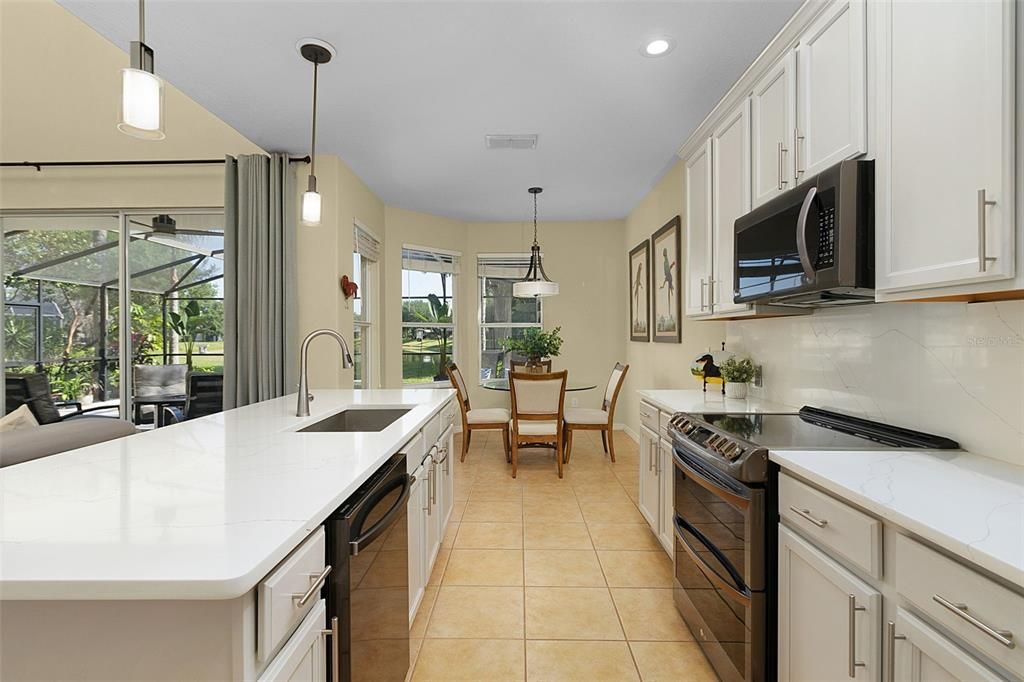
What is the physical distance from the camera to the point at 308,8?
84.4 inches

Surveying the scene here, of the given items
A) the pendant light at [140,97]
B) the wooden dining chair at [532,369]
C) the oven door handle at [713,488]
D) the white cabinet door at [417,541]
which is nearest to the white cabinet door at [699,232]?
the oven door handle at [713,488]

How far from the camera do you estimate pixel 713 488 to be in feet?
5.79

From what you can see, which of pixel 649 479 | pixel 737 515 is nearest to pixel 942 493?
pixel 737 515

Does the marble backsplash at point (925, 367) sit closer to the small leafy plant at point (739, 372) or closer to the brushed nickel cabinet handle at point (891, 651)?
the small leafy plant at point (739, 372)

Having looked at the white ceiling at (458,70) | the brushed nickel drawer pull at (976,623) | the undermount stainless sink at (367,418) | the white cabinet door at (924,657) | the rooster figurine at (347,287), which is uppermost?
the white ceiling at (458,70)

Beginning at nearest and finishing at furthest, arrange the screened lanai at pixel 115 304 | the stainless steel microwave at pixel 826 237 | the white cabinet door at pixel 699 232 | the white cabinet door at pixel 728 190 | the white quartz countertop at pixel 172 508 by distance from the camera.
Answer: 1. the white quartz countertop at pixel 172 508
2. the stainless steel microwave at pixel 826 237
3. the white cabinet door at pixel 728 190
4. the white cabinet door at pixel 699 232
5. the screened lanai at pixel 115 304

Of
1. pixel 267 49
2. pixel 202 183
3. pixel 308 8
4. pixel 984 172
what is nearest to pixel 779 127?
pixel 984 172

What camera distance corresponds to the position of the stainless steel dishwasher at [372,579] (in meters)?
1.15

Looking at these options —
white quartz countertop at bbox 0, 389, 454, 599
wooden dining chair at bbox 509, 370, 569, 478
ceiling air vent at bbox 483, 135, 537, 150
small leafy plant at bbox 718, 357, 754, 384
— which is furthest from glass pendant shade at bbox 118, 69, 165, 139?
wooden dining chair at bbox 509, 370, 569, 478

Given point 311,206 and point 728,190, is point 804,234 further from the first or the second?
point 311,206

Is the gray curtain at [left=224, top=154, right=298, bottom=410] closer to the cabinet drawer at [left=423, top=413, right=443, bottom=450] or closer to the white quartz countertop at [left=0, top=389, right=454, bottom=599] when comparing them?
the cabinet drawer at [left=423, top=413, right=443, bottom=450]

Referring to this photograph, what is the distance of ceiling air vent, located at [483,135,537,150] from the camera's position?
3572 mm

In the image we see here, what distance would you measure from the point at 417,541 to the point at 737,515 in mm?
1242

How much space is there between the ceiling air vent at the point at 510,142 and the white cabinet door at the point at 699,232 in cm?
115
